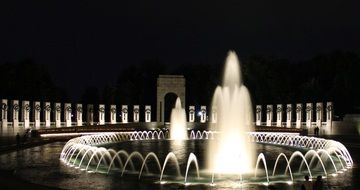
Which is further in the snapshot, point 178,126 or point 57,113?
point 57,113

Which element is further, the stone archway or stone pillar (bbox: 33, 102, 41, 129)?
the stone archway

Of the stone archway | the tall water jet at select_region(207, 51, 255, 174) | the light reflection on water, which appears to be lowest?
the light reflection on water

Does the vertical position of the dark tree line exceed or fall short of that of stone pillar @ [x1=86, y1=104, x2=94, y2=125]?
it exceeds it

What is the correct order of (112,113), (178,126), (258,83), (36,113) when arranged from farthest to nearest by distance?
(258,83)
(112,113)
(178,126)
(36,113)

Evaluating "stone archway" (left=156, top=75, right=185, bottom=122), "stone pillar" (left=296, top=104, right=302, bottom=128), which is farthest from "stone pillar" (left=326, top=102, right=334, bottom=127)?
"stone archway" (left=156, top=75, right=185, bottom=122)

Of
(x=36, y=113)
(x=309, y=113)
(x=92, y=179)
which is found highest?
(x=36, y=113)

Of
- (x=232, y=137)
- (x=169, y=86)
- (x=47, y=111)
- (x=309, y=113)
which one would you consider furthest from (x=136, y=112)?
(x=232, y=137)

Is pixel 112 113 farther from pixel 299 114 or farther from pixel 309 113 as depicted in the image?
pixel 309 113

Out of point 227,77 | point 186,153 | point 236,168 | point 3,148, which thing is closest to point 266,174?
point 236,168

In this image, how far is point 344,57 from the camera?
236 feet

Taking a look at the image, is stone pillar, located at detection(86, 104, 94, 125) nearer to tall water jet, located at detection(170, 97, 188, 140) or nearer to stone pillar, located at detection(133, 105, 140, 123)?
stone pillar, located at detection(133, 105, 140, 123)

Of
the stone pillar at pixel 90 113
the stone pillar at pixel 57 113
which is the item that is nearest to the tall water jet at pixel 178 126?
the stone pillar at pixel 90 113

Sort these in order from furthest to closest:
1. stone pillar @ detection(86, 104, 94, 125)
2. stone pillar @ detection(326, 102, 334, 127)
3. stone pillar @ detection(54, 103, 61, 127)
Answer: stone pillar @ detection(86, 104, 94, 125) → stone pillar @ detection(54, 103, 61, 127) → stone pillar @ detection(326, 102, 334, 127)

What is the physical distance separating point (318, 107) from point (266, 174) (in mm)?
34565
